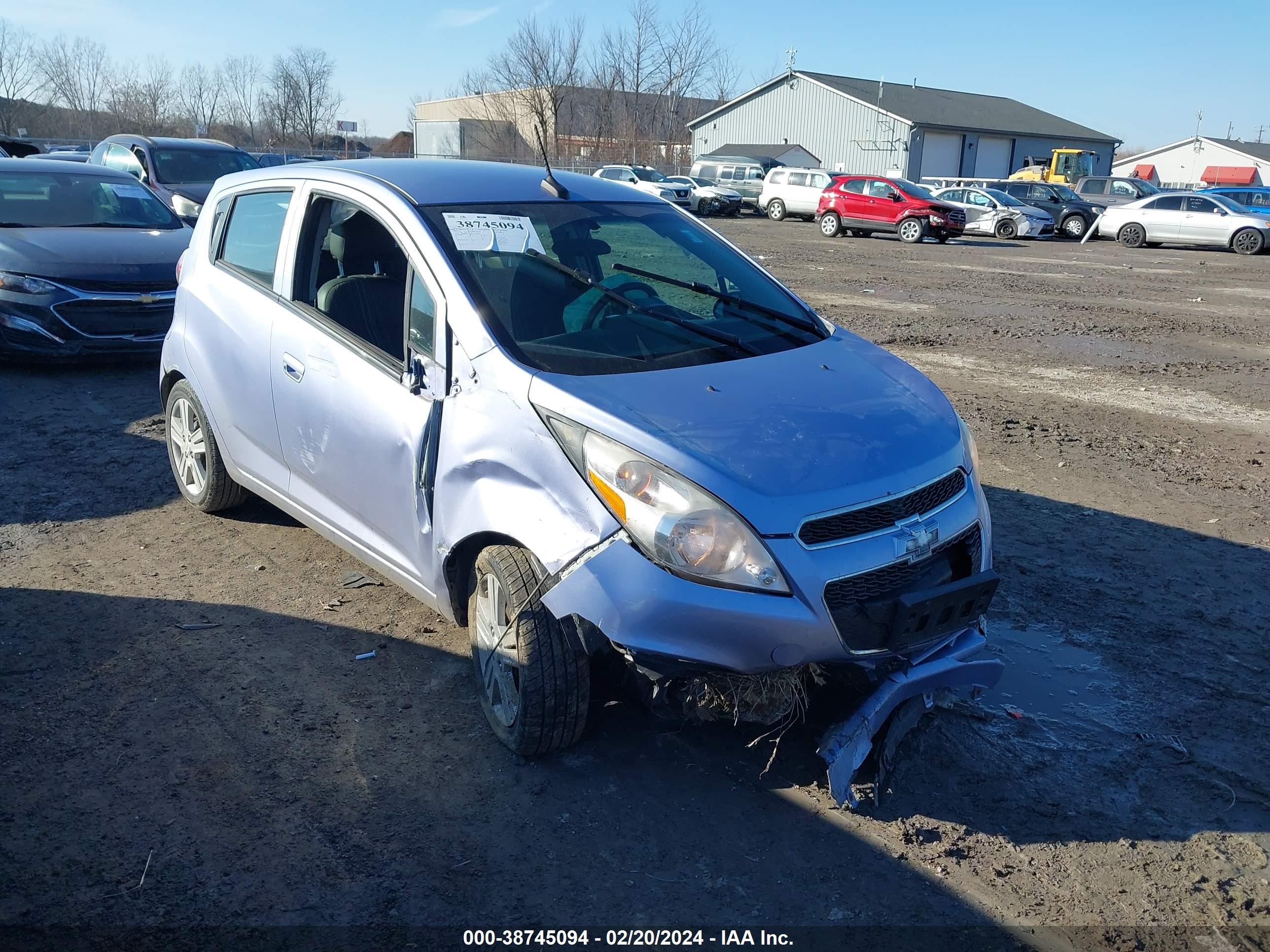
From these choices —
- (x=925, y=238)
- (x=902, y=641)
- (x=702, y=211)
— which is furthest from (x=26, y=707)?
(x=702, y=211)

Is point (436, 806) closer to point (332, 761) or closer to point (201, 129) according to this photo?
point (332, 761)

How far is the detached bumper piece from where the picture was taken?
3164 millimetres

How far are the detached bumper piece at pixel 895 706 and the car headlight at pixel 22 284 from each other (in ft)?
25.2

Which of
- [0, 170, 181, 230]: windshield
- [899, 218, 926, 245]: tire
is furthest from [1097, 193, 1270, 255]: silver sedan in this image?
[0, 170, 181, 230]: windshield

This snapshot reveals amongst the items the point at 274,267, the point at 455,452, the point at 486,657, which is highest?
the point at 274,267

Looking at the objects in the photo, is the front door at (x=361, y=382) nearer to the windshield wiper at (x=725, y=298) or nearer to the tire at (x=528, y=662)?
the tire at (x=528, y=662)

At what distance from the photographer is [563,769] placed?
346 centimetres

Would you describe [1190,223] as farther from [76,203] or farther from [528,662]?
[528,662]

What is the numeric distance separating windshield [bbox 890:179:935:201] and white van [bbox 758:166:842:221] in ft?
12.0

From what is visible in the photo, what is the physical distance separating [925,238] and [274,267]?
27.5 metres

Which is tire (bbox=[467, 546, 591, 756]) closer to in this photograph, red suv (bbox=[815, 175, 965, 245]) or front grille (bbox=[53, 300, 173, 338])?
front grille (bbox=[53, 300, 173, 338])

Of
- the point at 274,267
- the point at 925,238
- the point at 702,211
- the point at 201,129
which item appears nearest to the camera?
the point at 274,267

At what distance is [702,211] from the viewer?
38188mm

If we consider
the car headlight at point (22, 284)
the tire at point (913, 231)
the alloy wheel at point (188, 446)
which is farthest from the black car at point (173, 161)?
the tire at point (913, 231)
